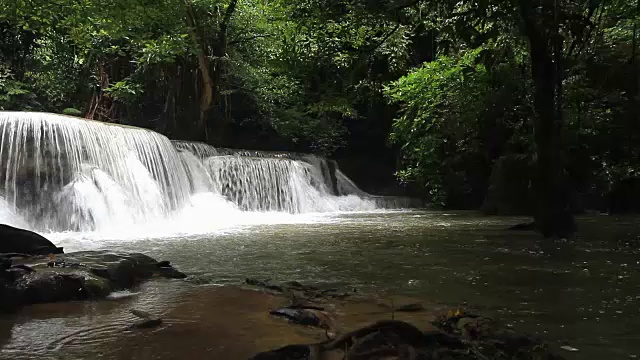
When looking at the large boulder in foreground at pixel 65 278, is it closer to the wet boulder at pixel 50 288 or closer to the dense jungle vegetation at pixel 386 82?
the wet boulder at pixel 50 288

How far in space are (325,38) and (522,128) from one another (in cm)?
739

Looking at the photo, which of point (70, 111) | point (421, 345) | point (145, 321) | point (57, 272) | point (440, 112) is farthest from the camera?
point (70, 111)

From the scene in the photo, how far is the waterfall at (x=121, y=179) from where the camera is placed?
981 cm

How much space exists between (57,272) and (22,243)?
1.79 m

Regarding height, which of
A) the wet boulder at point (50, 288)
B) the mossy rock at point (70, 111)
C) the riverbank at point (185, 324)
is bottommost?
the riverbank at point (185, 324)

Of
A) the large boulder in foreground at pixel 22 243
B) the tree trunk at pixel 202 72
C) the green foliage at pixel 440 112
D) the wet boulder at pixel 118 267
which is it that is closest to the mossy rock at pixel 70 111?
the tree trunk at pixel 202 72

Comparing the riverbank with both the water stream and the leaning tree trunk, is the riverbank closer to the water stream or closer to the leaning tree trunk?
the water stream

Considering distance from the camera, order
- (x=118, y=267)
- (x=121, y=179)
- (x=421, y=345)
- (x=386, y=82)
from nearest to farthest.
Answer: (x=421, y=345), (x=118, y=267), (x=121, y=179), (x=386, y=82)

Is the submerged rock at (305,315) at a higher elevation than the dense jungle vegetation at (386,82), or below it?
below

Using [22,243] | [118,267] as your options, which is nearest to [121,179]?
[22,243]

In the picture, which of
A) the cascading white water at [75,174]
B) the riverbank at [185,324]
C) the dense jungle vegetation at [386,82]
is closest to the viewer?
the riverbank at [185,324]

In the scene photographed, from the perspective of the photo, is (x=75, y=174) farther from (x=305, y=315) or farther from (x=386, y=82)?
(x=386, y=82)

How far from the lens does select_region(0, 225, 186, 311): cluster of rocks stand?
11.4ft

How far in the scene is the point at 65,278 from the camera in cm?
364
